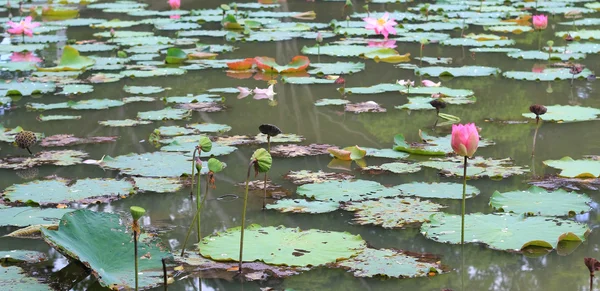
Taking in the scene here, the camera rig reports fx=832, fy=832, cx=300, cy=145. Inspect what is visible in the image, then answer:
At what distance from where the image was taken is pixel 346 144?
3695 millimetres

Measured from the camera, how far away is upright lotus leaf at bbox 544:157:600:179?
3.03 meters

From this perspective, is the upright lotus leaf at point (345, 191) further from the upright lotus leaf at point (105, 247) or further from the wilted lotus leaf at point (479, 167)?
the upright lotus leaf at point (105, 247)

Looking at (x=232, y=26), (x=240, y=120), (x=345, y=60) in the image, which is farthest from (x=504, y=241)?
(x=232, y=26)

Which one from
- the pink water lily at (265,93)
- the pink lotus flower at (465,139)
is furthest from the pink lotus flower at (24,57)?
the pink lotus flower at (465,139)

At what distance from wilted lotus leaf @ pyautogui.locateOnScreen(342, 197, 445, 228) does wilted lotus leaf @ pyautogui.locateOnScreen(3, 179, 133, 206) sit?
2.71 ft

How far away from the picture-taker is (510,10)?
30.3 feet

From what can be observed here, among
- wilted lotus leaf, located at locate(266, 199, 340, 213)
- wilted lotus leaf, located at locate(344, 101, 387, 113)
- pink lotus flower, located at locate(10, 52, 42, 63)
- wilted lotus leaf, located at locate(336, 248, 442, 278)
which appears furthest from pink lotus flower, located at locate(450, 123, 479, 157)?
pink lotus flower, located at locate(10, 52, 42, 63)

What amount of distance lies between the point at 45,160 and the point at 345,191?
1.31 metres

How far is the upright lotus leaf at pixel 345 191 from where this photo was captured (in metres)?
2.84

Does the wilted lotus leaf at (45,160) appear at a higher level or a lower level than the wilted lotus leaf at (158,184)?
higher

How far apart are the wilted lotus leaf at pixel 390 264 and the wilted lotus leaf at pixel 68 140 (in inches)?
72.8

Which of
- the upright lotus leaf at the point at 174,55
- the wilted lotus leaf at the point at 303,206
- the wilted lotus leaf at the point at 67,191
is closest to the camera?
the wilted lotus leaf at the point at 303,206

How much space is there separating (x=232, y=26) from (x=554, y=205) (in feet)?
18.7

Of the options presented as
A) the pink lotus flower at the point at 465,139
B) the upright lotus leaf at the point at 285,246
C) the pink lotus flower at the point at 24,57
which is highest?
the pink lotus flower at the point at 465,139
